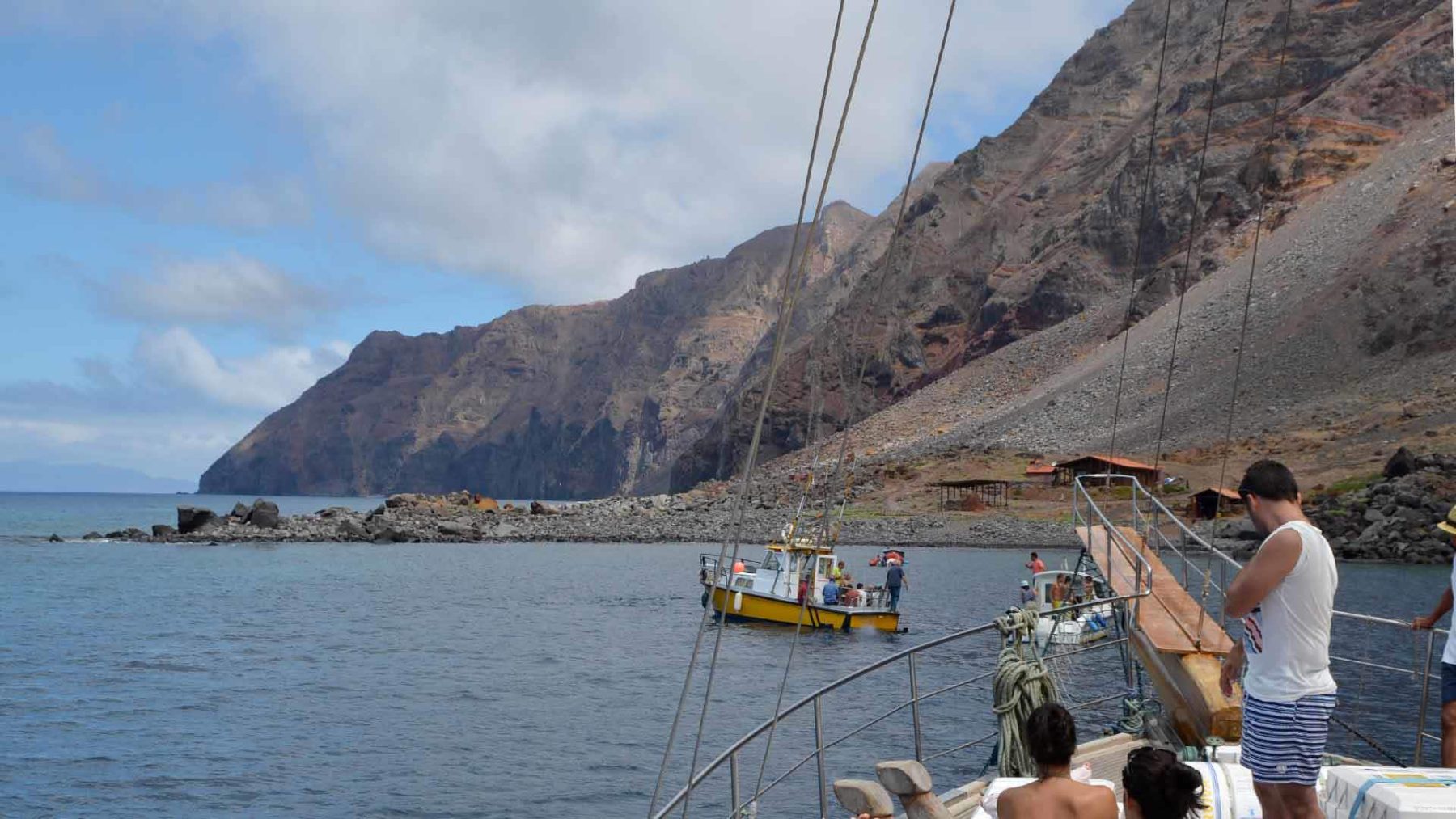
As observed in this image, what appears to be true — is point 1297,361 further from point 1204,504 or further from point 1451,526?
point 1451,526

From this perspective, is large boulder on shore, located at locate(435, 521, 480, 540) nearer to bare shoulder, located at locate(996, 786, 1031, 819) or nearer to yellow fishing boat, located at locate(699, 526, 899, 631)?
yellow fishing boat, located at locate(699, 526, 899, 631)

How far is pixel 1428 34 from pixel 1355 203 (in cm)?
3771

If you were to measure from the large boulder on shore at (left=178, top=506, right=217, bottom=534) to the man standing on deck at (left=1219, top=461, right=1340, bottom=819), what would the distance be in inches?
4096

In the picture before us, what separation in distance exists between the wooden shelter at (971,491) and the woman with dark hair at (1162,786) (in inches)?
3838

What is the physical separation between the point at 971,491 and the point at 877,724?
3244 inches

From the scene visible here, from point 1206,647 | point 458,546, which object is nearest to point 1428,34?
point 458,546

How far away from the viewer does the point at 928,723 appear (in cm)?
2706

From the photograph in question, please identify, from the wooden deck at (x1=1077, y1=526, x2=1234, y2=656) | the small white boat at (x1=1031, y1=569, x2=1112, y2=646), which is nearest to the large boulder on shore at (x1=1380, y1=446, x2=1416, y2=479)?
the small white boat at (x1=1031, y1=569, x2=1112, y2=646)

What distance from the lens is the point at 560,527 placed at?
110 meters

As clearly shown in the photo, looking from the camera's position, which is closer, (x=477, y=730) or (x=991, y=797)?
(x=991, y=797)

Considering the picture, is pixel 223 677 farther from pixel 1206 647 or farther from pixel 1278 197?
pixel 1278 197

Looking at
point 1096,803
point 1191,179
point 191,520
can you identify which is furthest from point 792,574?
point 1191,179

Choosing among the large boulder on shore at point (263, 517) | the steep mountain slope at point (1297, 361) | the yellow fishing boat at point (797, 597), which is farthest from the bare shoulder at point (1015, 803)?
the large boulder on shore at point (263, 517)

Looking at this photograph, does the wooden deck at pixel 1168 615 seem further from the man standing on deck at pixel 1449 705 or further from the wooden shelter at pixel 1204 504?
the wooden shelter at pixel 1204 504
